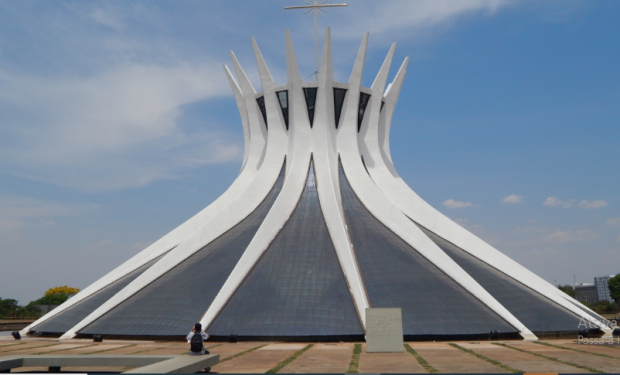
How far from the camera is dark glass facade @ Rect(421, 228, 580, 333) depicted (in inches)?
765

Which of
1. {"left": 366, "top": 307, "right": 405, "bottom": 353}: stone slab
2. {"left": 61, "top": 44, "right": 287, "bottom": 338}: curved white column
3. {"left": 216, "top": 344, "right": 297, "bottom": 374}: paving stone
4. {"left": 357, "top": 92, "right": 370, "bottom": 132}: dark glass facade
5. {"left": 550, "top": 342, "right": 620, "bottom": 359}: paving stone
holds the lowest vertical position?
{"left": 550, "top": 342, "right": 620, "bottom": 359}: paving stone

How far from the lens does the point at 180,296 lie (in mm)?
20047

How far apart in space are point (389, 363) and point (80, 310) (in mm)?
16516

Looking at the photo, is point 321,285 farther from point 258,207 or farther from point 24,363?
point 24,363

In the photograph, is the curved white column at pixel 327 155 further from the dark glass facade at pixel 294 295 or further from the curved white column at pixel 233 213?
the curved white column at pixel 233 213

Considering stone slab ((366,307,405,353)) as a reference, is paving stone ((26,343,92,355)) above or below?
below

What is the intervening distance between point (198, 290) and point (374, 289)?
25.1ft

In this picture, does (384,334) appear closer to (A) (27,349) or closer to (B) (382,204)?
(A) (27,349)

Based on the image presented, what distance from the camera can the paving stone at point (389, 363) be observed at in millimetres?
10455

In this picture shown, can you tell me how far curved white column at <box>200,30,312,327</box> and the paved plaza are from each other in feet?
16.7

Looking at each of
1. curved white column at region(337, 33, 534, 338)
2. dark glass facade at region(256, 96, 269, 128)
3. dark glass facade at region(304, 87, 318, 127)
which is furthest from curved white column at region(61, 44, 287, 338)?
curved white column at region(337, 33, 534, 338)

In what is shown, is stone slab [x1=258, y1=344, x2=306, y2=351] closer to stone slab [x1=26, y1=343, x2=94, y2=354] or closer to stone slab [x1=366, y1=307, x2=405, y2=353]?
stone slab [x1=366, y1=307, x2=405, y2=353]

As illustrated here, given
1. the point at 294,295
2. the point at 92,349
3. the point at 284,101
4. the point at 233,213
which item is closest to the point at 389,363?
the point at 294,295

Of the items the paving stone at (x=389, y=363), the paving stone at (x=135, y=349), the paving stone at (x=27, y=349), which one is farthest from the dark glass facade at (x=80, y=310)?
the paving stone at (x=389, y=363)
